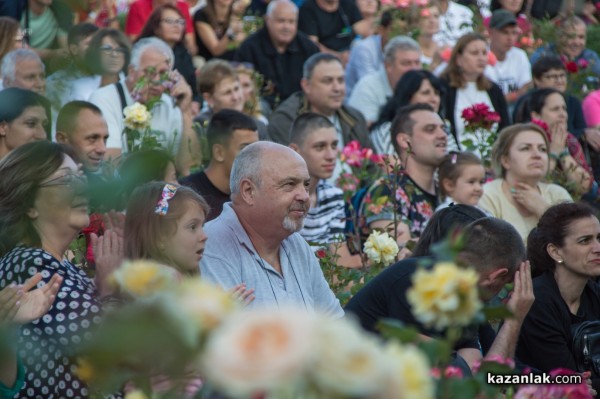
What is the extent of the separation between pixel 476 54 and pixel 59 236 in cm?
625

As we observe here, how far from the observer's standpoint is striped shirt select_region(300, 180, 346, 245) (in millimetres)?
6656

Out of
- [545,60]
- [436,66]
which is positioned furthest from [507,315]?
[436,66]

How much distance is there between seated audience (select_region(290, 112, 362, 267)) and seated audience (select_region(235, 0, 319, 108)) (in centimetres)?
301

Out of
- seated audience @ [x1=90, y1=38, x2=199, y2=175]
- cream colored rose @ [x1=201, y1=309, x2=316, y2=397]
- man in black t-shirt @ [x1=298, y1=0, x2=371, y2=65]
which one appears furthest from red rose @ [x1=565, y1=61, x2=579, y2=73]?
cream colored rose @ [x1=201, y1=309, x2=316, y2=397]

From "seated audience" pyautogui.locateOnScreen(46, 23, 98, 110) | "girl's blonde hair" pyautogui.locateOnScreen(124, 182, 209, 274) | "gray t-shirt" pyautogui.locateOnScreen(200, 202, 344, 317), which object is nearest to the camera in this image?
"seated audience" pyautogui.locateOnScreen(46, 23, 98, 110)

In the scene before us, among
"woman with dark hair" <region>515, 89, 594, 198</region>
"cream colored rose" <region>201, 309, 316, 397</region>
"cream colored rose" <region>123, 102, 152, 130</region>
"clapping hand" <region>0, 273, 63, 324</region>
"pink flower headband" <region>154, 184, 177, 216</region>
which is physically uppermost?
"cream colored rose" <region>201, 309, 316, 397</region>

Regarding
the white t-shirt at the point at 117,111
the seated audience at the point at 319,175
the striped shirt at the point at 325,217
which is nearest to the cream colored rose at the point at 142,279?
the white t-shirt at the point at 117,111

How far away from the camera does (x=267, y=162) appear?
14.6 feet

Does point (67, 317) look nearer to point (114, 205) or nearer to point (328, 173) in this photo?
point (114, 205)

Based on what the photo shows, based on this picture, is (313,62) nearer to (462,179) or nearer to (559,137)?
(559,137)

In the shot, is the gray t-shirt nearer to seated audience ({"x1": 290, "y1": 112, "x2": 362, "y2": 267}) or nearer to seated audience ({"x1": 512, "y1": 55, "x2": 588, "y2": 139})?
seated audience ({"x1": 290, "y1": 112, "x2": 362, "y2": 267})

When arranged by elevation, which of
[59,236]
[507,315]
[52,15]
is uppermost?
[52,15]

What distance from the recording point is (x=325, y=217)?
22.1 feet

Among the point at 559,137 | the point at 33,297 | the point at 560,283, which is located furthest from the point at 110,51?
the point at 559,137
